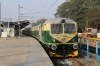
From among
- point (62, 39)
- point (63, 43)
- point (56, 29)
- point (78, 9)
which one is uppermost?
point (78, 9)

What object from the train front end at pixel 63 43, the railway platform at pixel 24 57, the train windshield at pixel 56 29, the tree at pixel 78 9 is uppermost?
the tree at pixel 78 9

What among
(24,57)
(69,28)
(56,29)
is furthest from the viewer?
(69,28)

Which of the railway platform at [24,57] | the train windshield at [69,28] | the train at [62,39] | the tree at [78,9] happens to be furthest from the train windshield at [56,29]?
the tree at [78,9]

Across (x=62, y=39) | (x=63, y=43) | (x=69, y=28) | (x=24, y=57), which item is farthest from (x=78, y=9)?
(x=24, y=57)

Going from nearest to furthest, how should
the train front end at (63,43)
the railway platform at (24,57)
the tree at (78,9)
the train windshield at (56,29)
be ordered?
the railway platform at (24,57) < the train front end at (63,43) < the train windshield at (56,29) < the tree at (78,9)

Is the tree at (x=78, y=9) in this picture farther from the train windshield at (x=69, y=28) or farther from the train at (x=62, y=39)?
the train at (x=62, y=39)

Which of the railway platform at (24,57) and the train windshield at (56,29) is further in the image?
the train windshield at (56,29)

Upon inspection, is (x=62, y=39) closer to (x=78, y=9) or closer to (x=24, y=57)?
(x=24, y=57)

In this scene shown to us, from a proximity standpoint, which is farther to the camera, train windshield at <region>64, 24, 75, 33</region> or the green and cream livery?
train windshield at <region>64, 24, 75, 33</region>

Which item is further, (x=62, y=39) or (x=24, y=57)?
(x=62, y=39)

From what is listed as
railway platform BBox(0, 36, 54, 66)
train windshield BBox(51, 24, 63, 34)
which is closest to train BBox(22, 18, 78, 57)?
train windshield BBox(51, 24, 63, 34)

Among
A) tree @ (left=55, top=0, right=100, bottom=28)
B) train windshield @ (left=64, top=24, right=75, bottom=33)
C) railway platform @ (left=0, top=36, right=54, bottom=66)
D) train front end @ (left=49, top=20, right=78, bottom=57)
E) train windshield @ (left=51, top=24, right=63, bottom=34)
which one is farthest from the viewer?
tree @ (left=55, top=0, right=100, bottom=28)

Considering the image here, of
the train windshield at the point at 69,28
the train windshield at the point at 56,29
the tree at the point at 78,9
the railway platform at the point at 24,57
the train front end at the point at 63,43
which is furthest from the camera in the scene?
the tree at the point at 78,9

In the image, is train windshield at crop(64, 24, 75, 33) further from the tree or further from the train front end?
the tree
